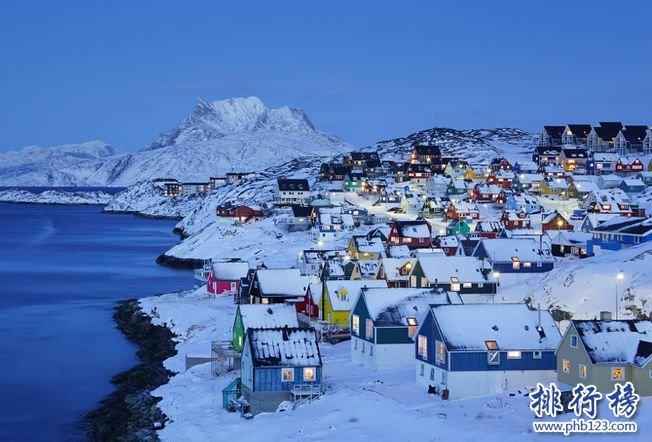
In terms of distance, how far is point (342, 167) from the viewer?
169m

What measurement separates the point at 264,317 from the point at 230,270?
101ft

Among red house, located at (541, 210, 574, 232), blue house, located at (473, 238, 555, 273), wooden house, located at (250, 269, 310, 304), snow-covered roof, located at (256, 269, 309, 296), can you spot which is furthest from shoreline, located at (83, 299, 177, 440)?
red house, located at (541, 210, 574, 232)

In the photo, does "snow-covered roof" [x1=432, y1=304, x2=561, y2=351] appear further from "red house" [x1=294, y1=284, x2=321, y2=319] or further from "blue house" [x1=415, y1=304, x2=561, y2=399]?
"red house" [x1=294, y1=284, x2=321, y2=319]

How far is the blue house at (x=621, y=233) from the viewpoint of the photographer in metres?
65.2

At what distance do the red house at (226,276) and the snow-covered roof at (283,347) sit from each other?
116ft

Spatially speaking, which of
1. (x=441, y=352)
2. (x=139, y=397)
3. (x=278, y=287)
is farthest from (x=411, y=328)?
(x=278, y=287)

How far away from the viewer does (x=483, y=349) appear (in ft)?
117

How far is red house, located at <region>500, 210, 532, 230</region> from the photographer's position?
96.2 meters

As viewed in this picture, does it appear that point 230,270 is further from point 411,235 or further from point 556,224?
point 556,224

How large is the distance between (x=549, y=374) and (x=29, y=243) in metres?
148

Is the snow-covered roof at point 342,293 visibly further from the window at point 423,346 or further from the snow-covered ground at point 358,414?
the window at point 423,346

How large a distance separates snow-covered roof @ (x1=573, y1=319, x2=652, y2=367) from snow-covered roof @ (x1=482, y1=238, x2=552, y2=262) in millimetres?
29157

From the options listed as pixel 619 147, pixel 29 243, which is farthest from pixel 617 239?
pixel 29 243

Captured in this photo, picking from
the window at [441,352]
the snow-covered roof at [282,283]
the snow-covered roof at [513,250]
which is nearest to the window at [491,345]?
the window at [441,352]
